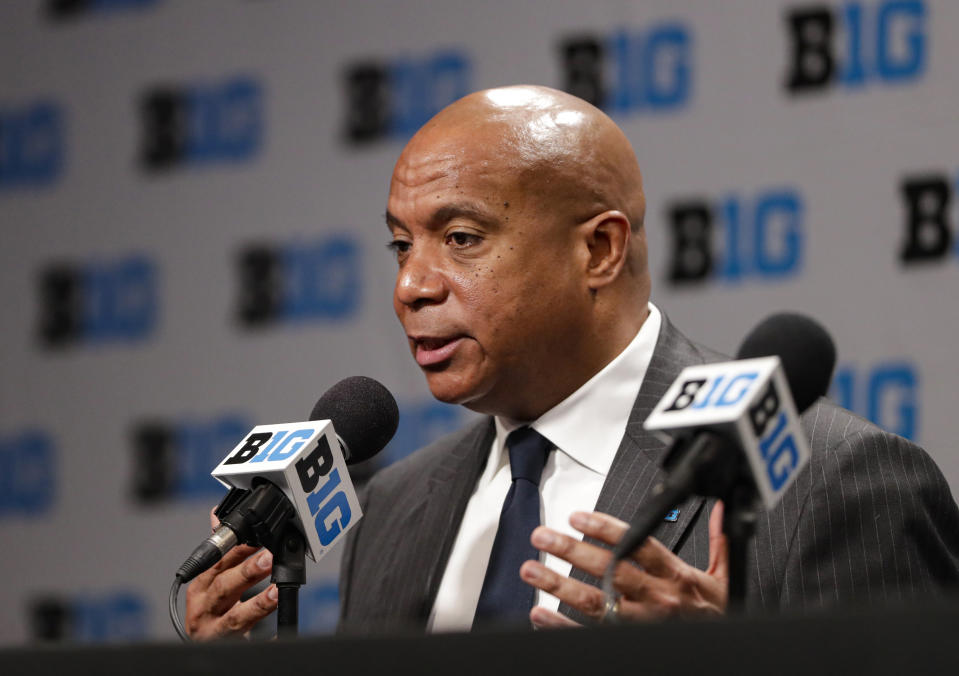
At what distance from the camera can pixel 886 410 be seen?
9.09 ft

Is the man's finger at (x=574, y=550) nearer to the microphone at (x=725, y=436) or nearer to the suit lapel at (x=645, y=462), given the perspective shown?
the microphone at (x=725, y=436)

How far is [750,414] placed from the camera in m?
1.18

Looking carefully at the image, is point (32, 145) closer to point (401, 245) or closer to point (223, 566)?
point (401, 245)

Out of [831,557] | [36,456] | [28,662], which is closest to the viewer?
[28,662]

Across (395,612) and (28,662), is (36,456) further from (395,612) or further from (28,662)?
(28,662)

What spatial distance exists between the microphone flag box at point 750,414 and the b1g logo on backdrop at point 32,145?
3.10 metres

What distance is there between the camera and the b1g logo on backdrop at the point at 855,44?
283 cm

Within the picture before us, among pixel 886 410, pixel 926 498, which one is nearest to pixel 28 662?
pixel 926 498

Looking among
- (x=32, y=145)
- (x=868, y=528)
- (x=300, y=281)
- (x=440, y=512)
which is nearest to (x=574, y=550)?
(x=868, y=528)

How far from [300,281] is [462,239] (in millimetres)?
1483

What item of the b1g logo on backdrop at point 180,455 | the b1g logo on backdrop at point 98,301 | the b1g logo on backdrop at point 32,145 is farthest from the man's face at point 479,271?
the b1g logo on backdrop at point 32,145

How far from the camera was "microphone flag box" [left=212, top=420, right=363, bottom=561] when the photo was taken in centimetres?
155

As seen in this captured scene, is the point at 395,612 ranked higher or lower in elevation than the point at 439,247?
lower

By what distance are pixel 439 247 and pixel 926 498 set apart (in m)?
0.89
